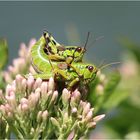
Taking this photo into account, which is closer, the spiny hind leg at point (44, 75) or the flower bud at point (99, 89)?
the spiny hind leg at point (44, 75)

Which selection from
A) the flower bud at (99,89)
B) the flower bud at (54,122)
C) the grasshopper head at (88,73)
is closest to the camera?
the flower bud at (54,122)

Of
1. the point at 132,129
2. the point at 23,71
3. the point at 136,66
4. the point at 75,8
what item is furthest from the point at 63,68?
the point at 75,8

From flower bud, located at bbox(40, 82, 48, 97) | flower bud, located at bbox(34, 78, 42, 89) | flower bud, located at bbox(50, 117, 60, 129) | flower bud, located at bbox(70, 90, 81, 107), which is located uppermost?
flower bud, located at bbox(34, 78, 42, 89)

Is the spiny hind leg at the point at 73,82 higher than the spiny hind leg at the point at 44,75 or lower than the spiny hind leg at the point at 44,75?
lower

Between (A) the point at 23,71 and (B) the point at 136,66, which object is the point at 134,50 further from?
(A) the point at 23,71

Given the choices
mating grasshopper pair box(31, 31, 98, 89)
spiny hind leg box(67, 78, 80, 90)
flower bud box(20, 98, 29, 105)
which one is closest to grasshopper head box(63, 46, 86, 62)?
mating grasshopper pair box(31, 31, 98, 89)

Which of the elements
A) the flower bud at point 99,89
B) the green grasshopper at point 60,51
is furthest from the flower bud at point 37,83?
the flower bud at point 99,89

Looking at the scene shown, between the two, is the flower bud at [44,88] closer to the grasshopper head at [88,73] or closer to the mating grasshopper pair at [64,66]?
the mating grasshopper pair at [64,66]

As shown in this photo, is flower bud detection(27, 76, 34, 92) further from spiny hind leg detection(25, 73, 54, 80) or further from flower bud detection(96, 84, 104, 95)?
flower bud detection(96, 84, 104, 95)
